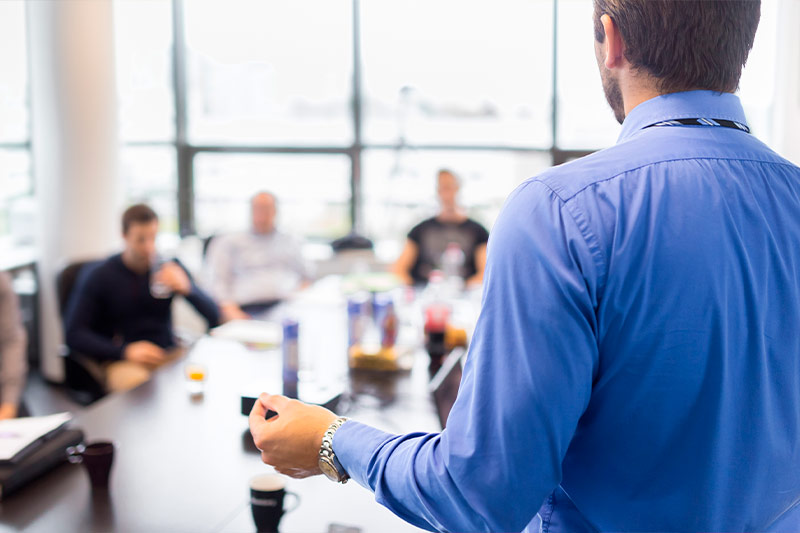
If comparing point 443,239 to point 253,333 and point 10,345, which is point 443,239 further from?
point 10,345

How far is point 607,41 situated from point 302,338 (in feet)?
7.35

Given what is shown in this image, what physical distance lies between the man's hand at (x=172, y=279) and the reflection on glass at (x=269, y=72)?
217 centimetres

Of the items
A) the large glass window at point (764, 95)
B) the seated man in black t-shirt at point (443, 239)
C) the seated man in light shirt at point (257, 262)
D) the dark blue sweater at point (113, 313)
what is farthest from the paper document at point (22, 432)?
the large glass window at point (764, 95)

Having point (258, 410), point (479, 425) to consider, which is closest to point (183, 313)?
point (258, 410)

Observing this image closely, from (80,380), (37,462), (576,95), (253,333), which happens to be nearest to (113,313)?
(80,380)

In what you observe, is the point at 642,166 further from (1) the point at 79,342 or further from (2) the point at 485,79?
(2) the point at 485,79

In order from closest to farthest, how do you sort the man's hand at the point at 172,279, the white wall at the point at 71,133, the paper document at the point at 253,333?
the paper document at the point at 253,333 < the man's hand at the point at 172,279 < the white wall at the point at 71,133

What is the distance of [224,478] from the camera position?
5.67 feet

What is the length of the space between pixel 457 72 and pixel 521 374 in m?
4.96

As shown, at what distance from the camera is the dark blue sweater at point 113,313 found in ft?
11.4

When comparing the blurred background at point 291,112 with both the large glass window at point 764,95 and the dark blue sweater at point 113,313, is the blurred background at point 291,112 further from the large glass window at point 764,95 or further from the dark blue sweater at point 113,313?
the dark blue sweater at point 113,313

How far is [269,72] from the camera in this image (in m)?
5.84

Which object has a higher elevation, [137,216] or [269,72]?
[269,72]

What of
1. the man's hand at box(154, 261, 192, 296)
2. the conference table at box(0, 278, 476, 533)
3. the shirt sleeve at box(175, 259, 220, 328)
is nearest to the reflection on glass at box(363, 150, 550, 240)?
the shirt sleeve at box(175, 259, 220, 328)
